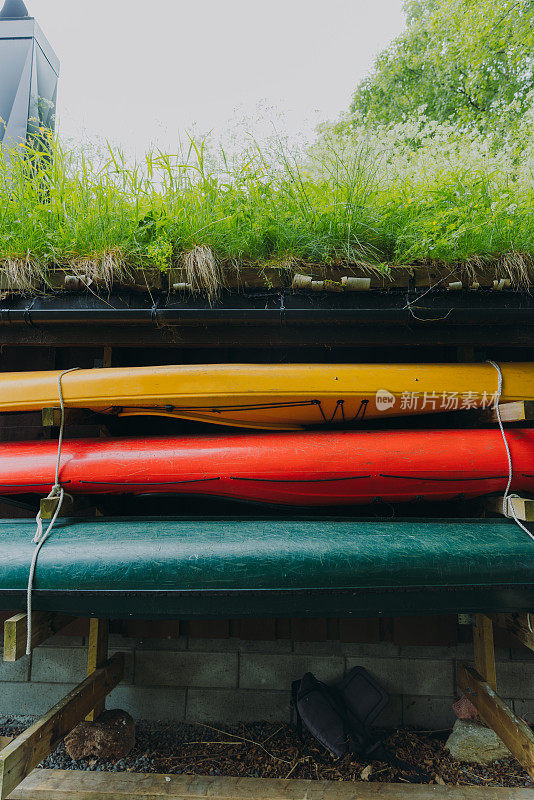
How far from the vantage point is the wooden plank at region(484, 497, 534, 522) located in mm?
1756

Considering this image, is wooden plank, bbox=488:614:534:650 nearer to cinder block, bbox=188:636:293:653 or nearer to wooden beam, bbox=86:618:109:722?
cinder block, bbox=188:636:293:653

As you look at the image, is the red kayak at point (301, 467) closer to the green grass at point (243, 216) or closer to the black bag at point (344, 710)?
the green grass at point (243, 216)

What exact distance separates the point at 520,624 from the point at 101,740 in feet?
7.59

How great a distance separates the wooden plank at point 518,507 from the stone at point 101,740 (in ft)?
7.81

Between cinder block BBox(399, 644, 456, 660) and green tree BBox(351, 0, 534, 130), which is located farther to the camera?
green tree BBox(351, 0, 534, 130)

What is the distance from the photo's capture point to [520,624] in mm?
2033

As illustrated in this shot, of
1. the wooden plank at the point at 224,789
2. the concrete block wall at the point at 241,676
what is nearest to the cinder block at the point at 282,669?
the concrete block wall at the point at 241,676

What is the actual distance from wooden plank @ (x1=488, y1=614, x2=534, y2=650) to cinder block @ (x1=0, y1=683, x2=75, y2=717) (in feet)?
8.41

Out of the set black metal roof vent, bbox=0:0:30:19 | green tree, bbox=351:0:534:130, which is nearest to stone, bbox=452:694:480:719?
green tree, bbox=351:0:534:130

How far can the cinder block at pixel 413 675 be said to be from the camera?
8.50ft

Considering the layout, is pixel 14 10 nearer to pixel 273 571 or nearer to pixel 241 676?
pixel 273 571

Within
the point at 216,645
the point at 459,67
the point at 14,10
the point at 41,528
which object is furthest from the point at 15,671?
the point at 459,67

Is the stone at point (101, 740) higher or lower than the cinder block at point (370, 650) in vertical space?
lower

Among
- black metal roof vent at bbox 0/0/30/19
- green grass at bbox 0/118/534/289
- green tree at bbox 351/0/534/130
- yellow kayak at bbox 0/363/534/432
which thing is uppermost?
green tree at bbox 351/0/534/130
